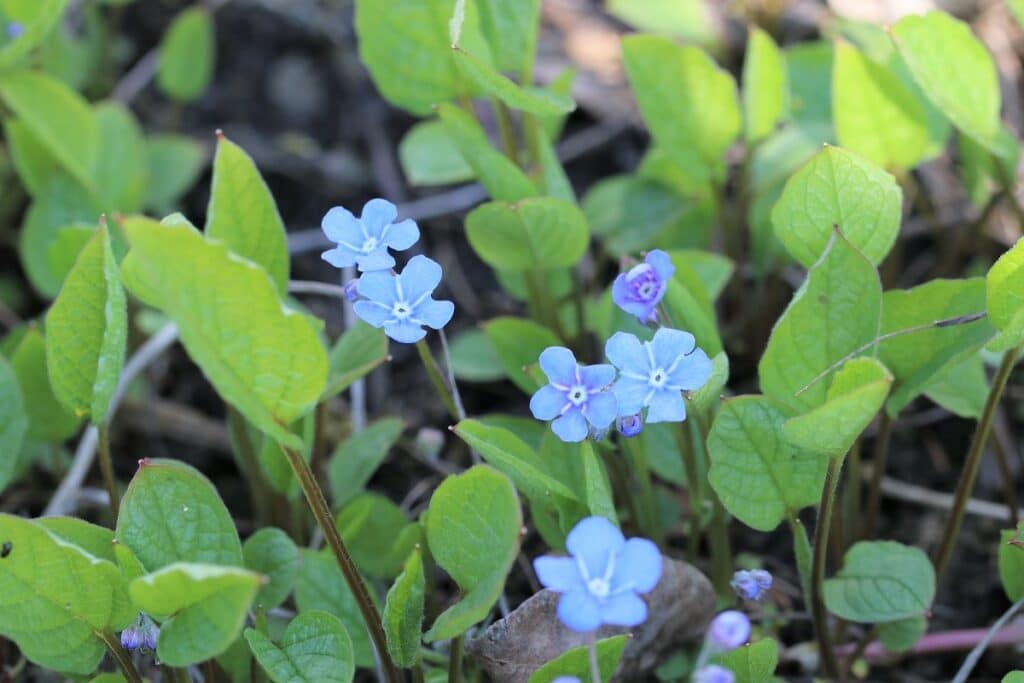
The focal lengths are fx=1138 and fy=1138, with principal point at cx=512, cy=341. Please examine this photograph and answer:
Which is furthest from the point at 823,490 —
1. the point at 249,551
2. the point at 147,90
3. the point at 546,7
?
the point at 147,90

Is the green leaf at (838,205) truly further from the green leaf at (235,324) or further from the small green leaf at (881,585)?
Answer: the green leaf at (235,324)

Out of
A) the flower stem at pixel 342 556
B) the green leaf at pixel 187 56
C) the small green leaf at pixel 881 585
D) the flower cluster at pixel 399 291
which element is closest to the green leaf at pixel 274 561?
the flower stem at pixel 342 556

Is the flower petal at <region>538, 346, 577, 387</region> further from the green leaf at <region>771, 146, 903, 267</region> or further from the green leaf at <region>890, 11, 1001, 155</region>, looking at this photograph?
the green leaf at <region>890, 11, 1001, 155</region>

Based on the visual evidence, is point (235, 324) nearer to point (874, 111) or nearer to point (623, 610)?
point (623, 610)

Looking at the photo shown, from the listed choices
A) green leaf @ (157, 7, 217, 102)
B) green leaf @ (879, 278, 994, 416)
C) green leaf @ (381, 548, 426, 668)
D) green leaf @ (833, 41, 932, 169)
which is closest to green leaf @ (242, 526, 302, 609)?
green leaf @ (381, 548, 426, 668)

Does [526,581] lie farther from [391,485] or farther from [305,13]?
[305,13]
